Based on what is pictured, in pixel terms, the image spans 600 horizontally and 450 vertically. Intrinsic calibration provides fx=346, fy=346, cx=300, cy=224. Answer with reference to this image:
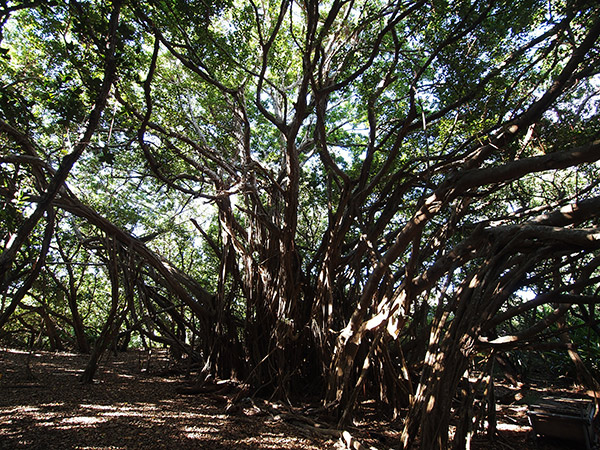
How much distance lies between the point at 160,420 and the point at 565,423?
10.4 ft

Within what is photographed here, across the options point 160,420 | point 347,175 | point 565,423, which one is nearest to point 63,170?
point 160,420

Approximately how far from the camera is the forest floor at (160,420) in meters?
2.15

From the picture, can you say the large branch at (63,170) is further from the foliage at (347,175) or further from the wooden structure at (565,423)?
the wooden structure at (565,423)

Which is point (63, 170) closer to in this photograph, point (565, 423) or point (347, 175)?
point (347, 175)

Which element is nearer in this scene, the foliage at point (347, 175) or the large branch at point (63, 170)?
the large branch at point (63, 170)

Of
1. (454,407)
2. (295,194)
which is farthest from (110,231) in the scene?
(454,407)

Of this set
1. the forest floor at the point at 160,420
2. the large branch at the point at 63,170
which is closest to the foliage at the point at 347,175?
the large branch at the point at 63,170

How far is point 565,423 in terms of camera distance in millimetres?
2771

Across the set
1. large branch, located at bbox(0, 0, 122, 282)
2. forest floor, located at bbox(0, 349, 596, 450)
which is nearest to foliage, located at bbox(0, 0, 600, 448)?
large branch, located at bbox(0, 0, 122, 282)

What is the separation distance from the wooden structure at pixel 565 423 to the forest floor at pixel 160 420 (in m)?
0.12

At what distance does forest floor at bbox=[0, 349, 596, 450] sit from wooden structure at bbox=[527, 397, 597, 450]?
0.12m

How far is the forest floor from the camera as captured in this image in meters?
2.15

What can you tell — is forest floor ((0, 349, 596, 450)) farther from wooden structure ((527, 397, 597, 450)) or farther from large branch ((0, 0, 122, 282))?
large branch ((0, 0, 122, 282))

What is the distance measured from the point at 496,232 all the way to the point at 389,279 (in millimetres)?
1046
